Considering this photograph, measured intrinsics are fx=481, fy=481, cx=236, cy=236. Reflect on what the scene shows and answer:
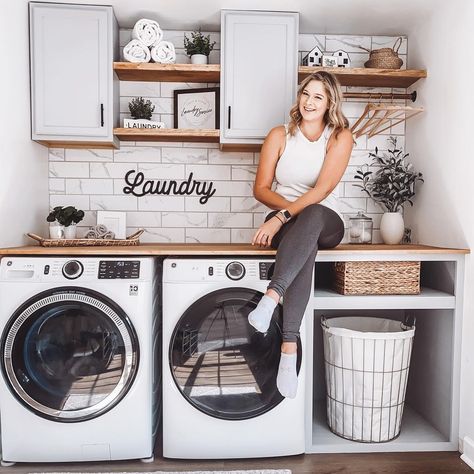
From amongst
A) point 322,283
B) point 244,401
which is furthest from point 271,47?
point 244,401

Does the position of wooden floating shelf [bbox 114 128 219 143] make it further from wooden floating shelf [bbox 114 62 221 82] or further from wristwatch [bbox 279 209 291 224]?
wristwatch [bbox 279 209 291 224]

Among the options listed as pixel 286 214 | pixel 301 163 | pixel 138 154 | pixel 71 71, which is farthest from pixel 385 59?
pixel 71 71

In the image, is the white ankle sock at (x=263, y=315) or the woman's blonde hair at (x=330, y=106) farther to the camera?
the woman's blonde hair at (x=330, y=106)

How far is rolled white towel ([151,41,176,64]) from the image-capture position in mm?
2713

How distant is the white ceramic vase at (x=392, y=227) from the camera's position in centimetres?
282

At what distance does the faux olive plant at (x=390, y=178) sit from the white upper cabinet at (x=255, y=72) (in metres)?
0.69

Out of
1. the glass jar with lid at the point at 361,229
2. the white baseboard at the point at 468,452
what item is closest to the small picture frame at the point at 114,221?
the glass jar with lid at the point at 361,229

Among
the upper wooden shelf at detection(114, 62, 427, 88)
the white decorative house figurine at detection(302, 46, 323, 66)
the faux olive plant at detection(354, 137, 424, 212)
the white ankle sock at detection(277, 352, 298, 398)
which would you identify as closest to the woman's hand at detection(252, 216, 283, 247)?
the white ankle sock at detection(277, 352, 298, 398)

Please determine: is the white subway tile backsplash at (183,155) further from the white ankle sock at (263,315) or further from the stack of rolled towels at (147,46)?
the white ankle sock at (263,315)

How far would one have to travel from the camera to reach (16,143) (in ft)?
8.20

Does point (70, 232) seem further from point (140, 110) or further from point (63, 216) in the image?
point (140, 110)

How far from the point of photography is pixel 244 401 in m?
2.23

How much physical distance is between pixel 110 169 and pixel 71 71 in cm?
62

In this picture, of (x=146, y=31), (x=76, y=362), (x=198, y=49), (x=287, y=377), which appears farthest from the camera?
(x=198, y=49)
